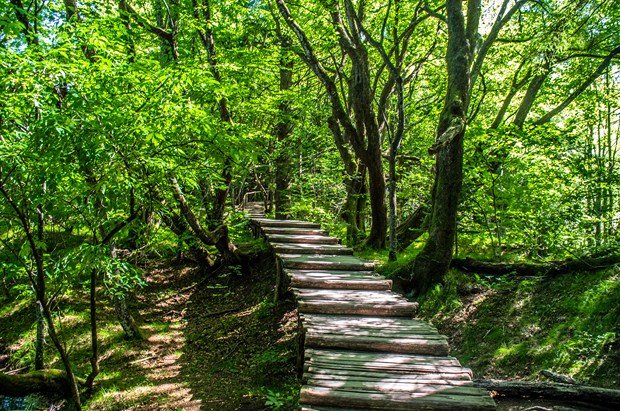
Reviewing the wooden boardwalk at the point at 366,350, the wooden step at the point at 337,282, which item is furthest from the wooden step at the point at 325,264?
the wooden step at the point at 337,282

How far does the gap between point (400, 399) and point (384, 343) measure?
1.00 meters

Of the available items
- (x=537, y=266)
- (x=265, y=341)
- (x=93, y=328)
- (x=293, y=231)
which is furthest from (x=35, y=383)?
(x=537, y=266)

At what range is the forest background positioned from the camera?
4.55 meters

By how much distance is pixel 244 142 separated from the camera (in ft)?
20.5

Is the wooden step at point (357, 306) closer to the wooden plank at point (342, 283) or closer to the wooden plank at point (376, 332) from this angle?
the wooden plank at point (342, 283)

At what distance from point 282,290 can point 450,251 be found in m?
3.79

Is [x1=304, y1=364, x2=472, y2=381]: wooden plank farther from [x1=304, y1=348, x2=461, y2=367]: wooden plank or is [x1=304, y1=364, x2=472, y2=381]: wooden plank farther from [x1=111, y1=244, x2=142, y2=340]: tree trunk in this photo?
[x1=111, y1=244, x2=142, y2=340]: tree trunk

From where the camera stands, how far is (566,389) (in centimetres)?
417

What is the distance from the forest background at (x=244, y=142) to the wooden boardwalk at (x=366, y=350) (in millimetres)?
1828

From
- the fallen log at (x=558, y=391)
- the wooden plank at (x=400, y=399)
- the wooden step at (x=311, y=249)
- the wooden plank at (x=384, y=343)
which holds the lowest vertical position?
the fallen log at (x=558, y=391)

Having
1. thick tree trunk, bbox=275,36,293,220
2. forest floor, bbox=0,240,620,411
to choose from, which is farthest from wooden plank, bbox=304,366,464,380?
thick tree trunk, bbox=275,36,293,220

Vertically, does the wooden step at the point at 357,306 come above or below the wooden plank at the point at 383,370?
above

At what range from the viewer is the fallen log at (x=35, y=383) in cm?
563

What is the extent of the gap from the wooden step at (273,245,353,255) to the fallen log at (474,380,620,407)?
12.6 feet
